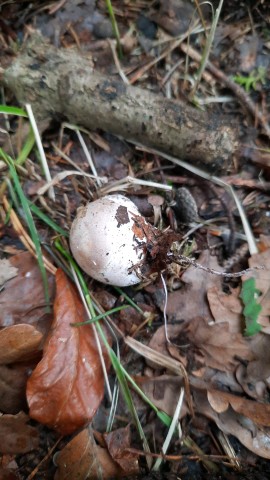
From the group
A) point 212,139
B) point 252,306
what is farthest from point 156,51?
point 252,306

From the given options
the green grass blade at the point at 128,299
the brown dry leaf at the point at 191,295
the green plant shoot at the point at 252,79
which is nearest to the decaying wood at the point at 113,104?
the green plant shoot at the point at 252,79

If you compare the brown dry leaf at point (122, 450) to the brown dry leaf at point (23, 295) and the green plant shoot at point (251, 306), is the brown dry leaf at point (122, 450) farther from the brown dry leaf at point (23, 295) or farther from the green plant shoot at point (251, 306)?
the green plant shoot at point (251, 306)

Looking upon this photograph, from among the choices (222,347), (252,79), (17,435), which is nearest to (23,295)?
(17,435)

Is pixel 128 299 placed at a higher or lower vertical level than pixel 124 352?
higher

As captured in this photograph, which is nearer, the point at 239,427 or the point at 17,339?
the point at 17,339

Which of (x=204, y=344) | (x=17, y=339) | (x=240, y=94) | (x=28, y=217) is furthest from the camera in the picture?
(x=240, y=94)

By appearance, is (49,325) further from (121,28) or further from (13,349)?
(121,28)

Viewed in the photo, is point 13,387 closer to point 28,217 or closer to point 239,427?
point 28,217

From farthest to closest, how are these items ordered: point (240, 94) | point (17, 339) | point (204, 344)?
point (240, 94) → point (204, 344) → point (17, 339)

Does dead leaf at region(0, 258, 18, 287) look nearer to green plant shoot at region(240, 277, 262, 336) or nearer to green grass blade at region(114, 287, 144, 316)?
green grass blade at region(114, 287, 144, 316)
